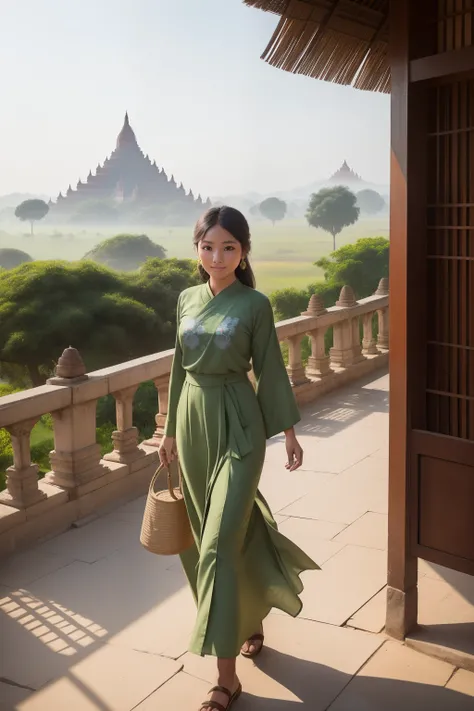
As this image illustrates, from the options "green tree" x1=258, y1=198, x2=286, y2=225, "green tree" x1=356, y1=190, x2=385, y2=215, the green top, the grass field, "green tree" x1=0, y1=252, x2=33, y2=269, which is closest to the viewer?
the green top

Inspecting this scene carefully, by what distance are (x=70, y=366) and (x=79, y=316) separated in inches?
1133

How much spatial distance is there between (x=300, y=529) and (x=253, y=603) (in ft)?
6.00

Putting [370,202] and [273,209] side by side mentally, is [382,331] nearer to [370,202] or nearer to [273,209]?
[273,209]

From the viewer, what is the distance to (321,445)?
693cm

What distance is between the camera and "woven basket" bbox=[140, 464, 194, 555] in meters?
3.27

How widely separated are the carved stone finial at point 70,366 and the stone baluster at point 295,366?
348cm

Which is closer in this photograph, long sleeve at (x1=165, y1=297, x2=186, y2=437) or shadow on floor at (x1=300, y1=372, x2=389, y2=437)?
long sleeve at (x1=165, y1=297, x2=186, y2=437)

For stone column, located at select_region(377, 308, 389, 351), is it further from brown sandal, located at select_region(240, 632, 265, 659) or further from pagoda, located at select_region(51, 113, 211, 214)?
pagoda, located at select_region(51, 113, 211, 214)

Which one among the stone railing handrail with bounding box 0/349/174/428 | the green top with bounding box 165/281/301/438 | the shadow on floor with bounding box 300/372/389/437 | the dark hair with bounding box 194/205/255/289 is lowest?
the shadow on floor with bounding box 300/372/389/437

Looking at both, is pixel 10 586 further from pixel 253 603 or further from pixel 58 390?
pixel 253 603

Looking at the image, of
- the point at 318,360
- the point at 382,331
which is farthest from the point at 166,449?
the point at 382,331

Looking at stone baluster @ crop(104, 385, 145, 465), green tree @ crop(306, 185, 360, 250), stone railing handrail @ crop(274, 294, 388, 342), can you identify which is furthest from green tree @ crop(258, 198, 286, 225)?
stone baluster @ crop(104, 385, 145, 465)

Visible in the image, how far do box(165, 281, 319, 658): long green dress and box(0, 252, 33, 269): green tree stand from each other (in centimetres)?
4342

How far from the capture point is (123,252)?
174ft
